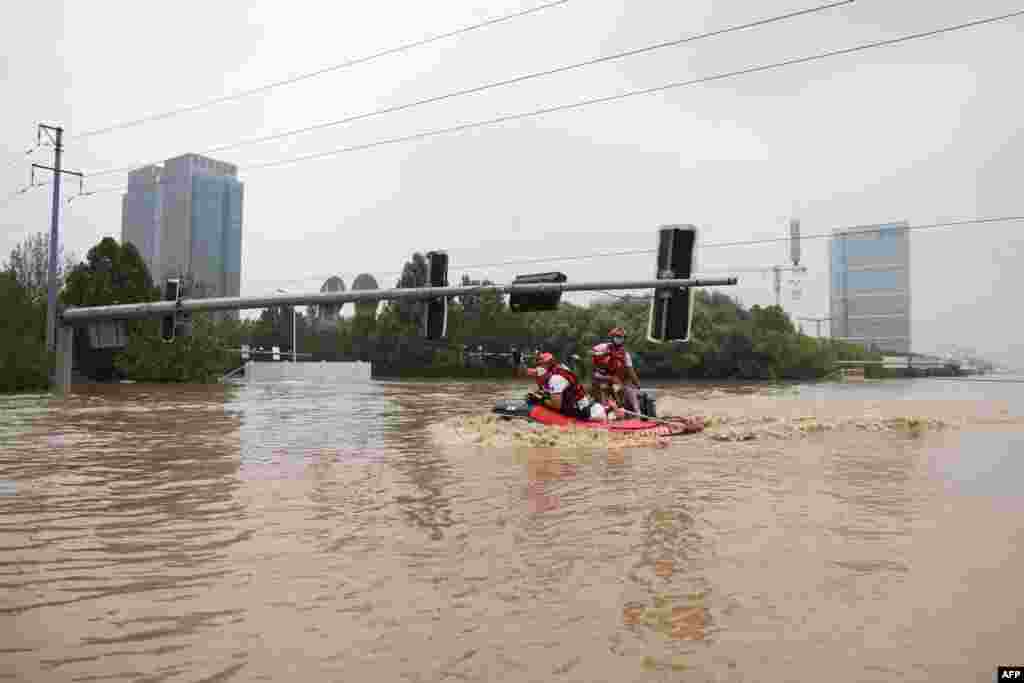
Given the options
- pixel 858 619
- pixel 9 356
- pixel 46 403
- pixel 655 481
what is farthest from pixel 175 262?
pixel 858 619

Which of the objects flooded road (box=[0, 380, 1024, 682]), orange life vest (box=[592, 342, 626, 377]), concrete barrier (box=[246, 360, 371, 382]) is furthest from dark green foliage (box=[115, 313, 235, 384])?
flooded road (box=[0, 380, 1024, 682])

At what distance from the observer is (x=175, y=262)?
173ft

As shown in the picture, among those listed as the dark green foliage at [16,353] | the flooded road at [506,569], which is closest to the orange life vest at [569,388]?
the flooded road at [506,569]

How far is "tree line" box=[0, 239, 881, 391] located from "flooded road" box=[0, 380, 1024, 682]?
38388 millimetres

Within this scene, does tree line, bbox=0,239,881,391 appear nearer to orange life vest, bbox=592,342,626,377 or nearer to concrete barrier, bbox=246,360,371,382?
concrete barrier, bbox=246,360,371,382

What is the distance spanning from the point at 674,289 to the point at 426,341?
36.4 metres

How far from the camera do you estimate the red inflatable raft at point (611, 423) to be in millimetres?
13602

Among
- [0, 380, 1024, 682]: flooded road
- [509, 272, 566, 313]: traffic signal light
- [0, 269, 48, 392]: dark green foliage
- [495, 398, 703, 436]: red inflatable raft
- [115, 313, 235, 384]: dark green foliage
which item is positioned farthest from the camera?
[115, 313, 235, 384]: dark green foliage

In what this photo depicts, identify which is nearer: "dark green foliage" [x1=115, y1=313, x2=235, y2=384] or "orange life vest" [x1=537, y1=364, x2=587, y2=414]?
"orange life vest" [x1=537, y1=364, x2=587, y2=414]

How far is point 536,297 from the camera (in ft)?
53.8

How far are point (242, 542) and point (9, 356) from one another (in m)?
29.0

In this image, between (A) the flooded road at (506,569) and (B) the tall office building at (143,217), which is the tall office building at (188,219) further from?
(A) the flooded road at (506,569)

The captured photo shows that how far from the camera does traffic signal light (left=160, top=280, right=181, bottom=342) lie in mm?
20672

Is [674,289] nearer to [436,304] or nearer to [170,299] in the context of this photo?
[436,304]
